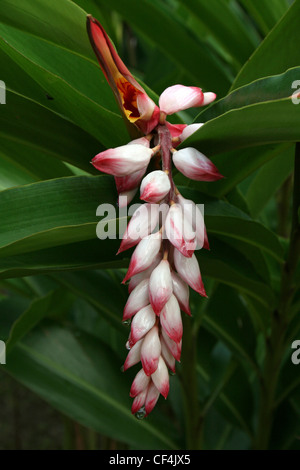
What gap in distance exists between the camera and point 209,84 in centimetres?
77

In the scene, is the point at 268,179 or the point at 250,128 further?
the point at 268,179

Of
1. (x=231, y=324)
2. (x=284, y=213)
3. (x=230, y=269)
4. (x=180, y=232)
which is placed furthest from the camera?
(x=284, y=213)

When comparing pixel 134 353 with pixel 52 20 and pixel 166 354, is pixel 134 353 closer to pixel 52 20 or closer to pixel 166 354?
pixel 166 354

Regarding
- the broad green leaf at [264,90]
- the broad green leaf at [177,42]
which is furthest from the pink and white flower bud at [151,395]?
the broad green leaf at [177,42]

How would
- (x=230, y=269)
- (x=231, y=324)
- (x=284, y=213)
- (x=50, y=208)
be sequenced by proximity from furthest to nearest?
1. (x=284, y=213)
2. (x=231, y=324)
3. (x=230, y=269)
4. (x=50, y=208)

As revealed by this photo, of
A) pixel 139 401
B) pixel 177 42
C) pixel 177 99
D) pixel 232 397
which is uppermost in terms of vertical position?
pixel 177 42

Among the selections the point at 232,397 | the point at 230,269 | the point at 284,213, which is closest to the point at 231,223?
the point at 230,269

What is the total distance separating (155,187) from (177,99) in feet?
0.28

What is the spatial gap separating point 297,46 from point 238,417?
62 cm

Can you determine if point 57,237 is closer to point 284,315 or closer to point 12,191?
point 12,191

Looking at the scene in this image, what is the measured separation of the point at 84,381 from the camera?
0.84 m

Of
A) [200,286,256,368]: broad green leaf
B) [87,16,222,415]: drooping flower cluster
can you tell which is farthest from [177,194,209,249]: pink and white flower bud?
[200,286,256,368]: broad green leaf
